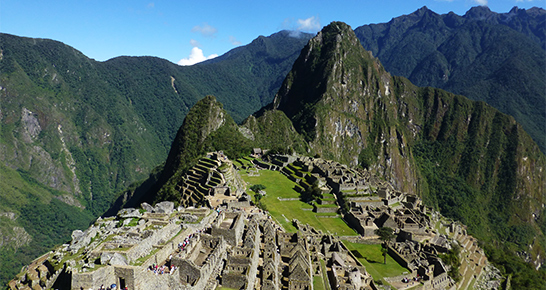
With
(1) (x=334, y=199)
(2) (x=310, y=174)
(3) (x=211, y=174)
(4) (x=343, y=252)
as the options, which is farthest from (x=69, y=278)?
(2) (x=310, y=174)

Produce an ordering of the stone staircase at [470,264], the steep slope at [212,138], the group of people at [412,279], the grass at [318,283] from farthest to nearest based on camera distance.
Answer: the steep slope at [212,138] < the stone staircase at [470,264] < the group of people at [412,279] < the grass at [318,283]

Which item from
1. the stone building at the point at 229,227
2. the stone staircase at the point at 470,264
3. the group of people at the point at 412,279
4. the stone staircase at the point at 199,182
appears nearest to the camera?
the stone building at the point at 229,227

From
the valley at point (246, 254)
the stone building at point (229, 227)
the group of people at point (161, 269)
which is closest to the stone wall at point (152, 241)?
the valley at point (246, 254)

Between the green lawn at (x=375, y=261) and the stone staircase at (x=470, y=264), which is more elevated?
the green lawn at (x=375, y=261)

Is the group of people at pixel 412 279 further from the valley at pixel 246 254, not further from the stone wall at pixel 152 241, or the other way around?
the stone wall at pixel 152 241

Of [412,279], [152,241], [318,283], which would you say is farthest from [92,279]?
[412,279]

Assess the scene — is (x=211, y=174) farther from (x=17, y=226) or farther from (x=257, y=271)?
(x=17, y=226)
